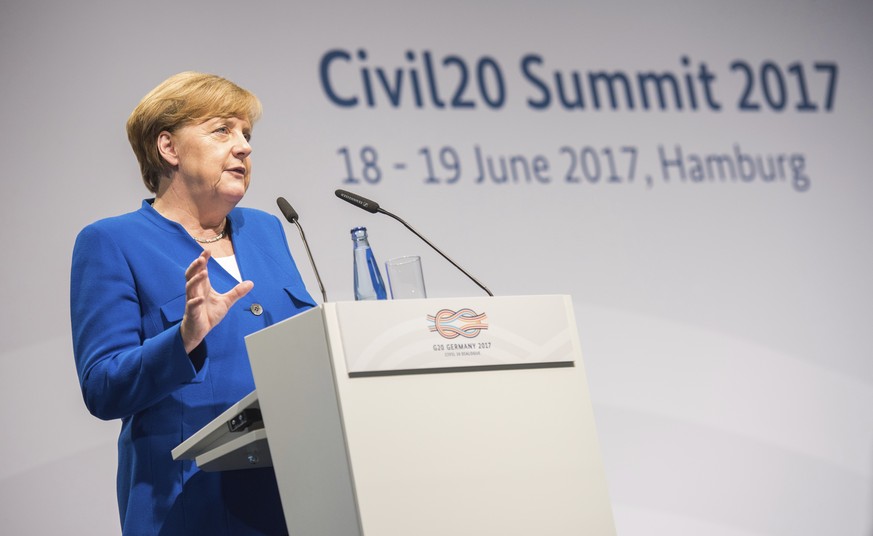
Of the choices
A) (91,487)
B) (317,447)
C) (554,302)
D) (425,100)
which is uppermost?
(425,100)

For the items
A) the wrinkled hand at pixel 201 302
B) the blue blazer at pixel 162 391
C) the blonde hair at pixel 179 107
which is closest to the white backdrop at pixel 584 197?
the blonde hair at pixel 179 107

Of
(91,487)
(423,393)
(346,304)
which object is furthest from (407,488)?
(91,487)

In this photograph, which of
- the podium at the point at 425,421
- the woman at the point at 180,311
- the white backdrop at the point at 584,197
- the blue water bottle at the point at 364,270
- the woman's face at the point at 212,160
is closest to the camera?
the podium at the point at 425,421

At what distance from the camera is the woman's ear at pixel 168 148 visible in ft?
6.87

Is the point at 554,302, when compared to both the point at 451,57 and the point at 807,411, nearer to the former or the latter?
the point at 451,57

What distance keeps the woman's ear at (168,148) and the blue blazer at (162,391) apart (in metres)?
0.20

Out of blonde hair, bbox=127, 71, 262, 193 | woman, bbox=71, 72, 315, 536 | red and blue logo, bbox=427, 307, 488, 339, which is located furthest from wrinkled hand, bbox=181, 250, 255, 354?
blonde hair, bbox=127, 71, 262, 193

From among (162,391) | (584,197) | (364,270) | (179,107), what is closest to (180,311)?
(162,391)

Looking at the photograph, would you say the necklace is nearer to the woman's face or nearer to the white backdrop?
the woman's face

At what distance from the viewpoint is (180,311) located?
187cm

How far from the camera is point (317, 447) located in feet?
4.96

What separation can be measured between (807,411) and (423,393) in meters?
2.86

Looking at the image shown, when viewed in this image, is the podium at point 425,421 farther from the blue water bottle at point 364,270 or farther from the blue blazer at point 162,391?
the blue water bottle at point 364,270

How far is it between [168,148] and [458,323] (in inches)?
35.0
